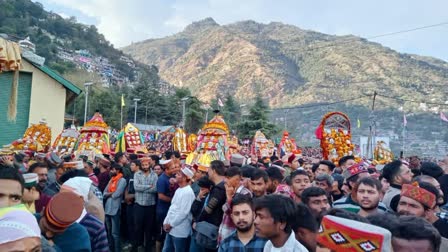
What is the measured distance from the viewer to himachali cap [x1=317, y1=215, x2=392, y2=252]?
2.18m

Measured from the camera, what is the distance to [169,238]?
670 centimetres

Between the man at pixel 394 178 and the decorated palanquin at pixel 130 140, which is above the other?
the decorated palanquin at pixel 130 140

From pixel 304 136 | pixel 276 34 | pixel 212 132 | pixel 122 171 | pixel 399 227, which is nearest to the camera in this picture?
pixel 399 227

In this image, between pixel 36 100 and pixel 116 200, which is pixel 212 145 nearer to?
pixel 116 200

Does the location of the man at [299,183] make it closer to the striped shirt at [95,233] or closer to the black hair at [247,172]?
the black hair at [247,172]

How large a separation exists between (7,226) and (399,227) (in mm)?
2036

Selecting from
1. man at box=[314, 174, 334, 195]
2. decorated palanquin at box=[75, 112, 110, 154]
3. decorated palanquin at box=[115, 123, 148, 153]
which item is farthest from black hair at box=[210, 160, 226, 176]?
decorated palanquin at box=[115, 123, 148, 153]

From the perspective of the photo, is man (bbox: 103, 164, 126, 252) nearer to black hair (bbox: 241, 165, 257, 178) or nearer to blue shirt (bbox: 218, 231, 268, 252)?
black hair (bbox: 241, 165, 257, 178)

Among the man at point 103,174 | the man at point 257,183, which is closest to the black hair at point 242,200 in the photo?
the man at point 257,183

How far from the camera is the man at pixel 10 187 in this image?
315 centimetres

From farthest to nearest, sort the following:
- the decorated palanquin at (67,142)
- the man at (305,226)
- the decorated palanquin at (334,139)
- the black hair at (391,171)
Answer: the decorated palanquin at (334,139), the decorated palanquin at (67,142), the black hair at (391,171), the man at (305,226)

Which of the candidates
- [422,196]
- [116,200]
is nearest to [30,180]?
[422,196]

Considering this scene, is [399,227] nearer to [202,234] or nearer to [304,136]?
[202,234]

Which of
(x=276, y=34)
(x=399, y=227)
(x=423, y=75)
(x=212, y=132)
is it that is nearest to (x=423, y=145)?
(x=423, y=75)
